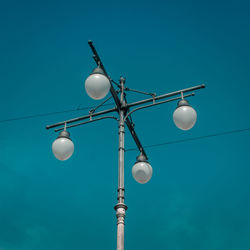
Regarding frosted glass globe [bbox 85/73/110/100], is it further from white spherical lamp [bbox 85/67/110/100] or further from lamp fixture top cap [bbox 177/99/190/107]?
lamp fixture top cap [bbox 177/99/190/107]

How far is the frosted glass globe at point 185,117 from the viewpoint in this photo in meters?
9.84

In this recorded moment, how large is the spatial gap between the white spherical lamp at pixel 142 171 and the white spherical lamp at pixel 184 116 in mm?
1294

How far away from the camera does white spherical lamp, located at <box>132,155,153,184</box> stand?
10461mm

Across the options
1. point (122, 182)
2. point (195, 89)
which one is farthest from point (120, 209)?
Answer: point (195, 89)

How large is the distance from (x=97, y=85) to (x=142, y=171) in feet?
7.48

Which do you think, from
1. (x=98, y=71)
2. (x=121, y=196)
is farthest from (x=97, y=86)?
(x=121, y=196)

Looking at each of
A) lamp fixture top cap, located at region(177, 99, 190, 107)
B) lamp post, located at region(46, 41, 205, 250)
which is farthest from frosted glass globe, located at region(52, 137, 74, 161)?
lamp fixture top cap, located at region(177, 99, 190, 107)

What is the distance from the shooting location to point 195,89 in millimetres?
10312

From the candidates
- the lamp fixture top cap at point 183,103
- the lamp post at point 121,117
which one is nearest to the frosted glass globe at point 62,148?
the lamp post at point 121,117

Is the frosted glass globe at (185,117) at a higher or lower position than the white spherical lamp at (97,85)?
lower

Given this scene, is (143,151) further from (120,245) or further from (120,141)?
(120,245)

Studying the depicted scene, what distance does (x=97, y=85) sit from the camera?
386 inches

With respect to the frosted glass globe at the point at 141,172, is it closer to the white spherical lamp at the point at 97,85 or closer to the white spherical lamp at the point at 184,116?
the white spherical lamp at the point at 184,116

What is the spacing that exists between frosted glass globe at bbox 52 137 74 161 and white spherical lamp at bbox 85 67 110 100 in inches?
50.9
